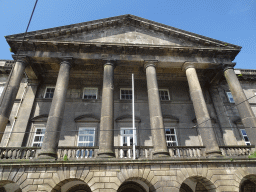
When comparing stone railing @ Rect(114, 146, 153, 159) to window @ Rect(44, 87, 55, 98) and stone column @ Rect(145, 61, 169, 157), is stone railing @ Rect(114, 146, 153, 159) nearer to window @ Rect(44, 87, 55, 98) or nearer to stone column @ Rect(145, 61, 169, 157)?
stone column @ Rect(145, 61, 169, 157)

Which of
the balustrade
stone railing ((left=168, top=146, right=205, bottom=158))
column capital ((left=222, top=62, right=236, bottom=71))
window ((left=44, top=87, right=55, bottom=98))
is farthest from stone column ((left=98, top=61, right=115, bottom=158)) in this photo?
column capital ((left=222, top=62, right=236, bottom=71))

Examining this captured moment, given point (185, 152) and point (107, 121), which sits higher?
point (107, 121)

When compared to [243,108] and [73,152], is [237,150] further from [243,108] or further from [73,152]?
[73,152]

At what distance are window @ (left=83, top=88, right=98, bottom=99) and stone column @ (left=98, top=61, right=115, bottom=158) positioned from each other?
4.64 metres

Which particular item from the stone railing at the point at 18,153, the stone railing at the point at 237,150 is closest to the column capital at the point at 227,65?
the stone railing at the point at 237,150

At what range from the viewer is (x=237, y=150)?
14273 millimetres

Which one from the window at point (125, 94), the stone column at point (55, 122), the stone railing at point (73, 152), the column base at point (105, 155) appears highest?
the window at point (125, 94)

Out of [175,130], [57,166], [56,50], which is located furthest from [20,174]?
[175,130]

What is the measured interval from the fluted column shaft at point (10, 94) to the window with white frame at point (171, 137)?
13523 mm

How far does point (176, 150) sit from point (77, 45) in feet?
39.6

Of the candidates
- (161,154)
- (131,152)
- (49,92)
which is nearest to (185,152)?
(161,154)

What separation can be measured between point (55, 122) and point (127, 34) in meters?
11.0

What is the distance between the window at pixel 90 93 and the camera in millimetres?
19759

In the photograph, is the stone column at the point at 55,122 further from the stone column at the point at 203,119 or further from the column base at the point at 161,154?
the stone column at the point at 203,119
